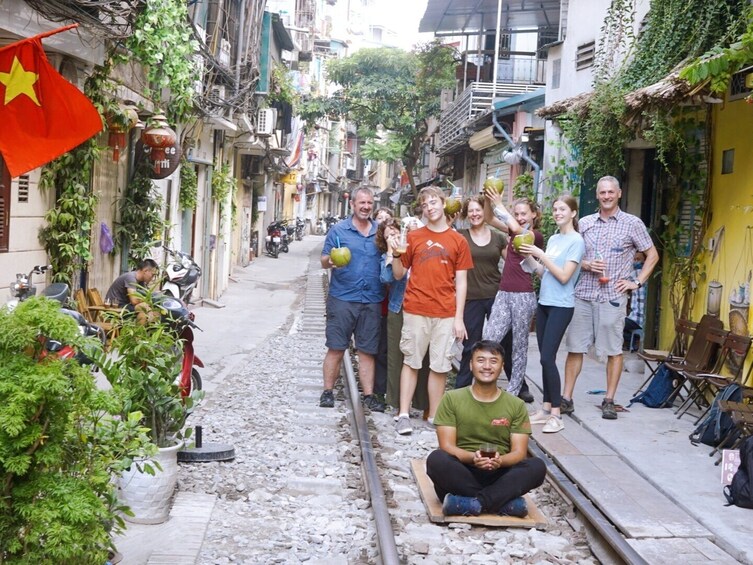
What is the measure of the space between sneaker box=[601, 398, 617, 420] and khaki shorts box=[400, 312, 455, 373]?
1.56m

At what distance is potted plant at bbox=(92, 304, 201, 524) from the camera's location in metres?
5.37

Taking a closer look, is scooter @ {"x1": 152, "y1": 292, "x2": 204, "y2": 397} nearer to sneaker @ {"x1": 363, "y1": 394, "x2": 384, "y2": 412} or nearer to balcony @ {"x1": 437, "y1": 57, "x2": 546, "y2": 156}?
sneaker @ {"x1": 363, "y1": 394, "x2": 384, "y2": 412}

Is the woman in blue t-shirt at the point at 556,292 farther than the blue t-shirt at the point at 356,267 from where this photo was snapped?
No

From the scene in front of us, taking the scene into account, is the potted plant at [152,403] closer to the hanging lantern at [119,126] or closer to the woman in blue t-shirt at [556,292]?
the woman in blue t-shirt at [556,292]

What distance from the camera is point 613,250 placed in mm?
8320

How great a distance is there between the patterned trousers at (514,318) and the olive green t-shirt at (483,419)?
8.70ft

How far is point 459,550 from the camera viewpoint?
5336 mm

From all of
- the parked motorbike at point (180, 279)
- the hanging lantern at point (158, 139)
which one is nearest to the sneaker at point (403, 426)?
the parked motorbike at point (180, 279)

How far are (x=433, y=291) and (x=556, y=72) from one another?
32.7 feet

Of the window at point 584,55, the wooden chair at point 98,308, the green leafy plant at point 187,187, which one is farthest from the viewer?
the green leafy plant at point 187,187

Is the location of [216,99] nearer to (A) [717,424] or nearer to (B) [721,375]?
(B) [721,375]

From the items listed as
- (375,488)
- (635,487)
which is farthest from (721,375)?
(375,488)

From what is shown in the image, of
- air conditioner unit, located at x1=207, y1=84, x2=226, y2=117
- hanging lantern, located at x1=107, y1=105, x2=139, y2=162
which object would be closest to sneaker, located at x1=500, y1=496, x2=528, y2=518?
hanging lantern, located at x1=107, y1=105, x2=139, y2=162

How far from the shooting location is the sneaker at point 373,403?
866 cm
